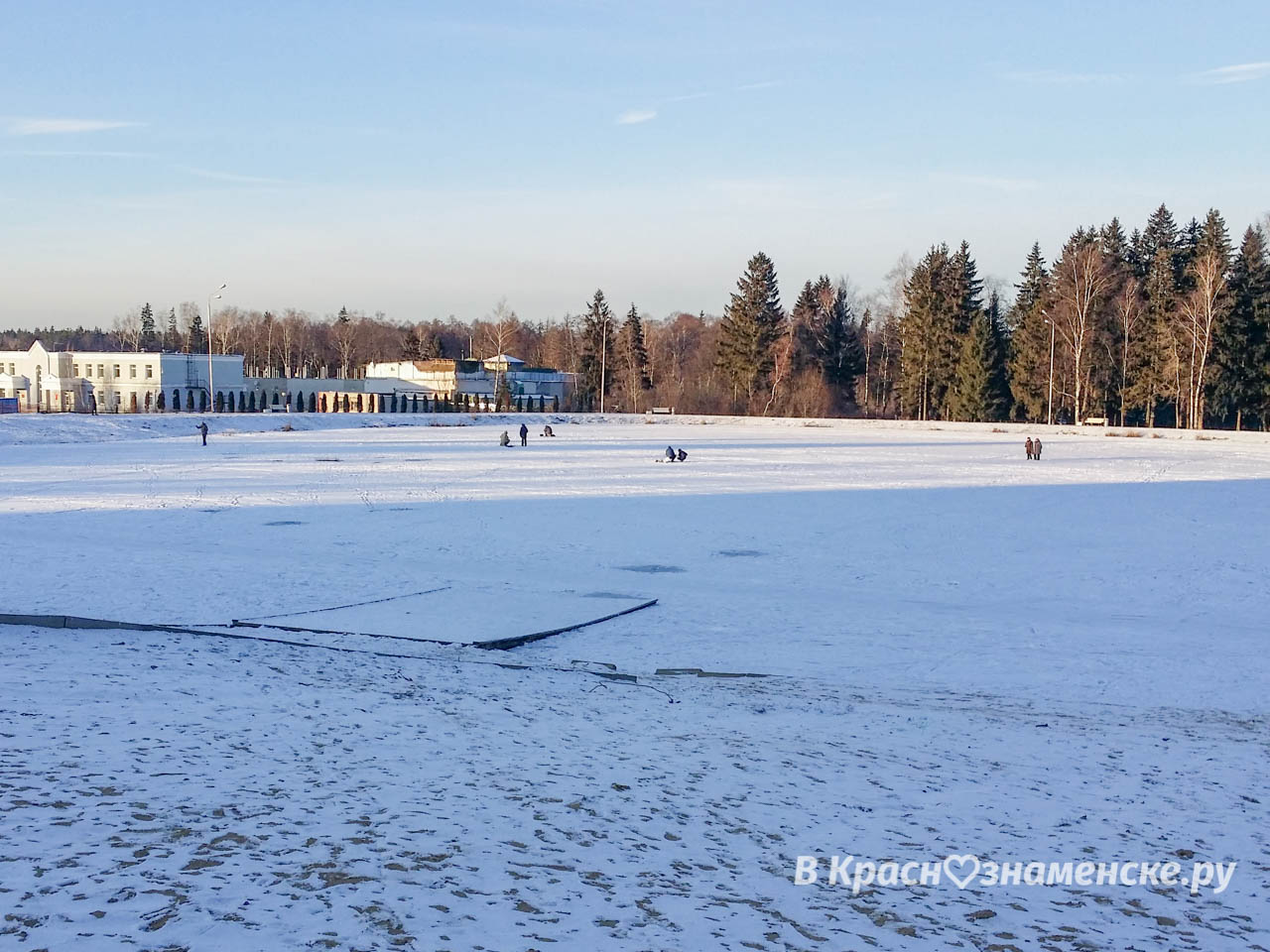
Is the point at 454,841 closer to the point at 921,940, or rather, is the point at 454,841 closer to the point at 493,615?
the point at 921,940

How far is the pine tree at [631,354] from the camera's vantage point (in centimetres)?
10806

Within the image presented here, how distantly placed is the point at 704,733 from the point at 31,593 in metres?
9.46

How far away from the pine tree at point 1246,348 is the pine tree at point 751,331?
109ft

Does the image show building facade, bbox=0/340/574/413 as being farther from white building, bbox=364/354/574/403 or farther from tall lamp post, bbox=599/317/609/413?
tall lamp post, bbox=599/317/609/413

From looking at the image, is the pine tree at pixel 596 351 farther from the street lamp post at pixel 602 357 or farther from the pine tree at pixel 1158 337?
the pine tree at pixel 1158 337

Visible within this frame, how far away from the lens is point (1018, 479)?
107ft

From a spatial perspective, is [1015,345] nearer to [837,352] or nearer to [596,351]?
[837,352]

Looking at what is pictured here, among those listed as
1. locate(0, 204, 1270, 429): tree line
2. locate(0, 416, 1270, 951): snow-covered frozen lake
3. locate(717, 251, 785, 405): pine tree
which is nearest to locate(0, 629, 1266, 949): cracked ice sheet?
locate(0, 416, 1270, 951): snow-covered frozen lake

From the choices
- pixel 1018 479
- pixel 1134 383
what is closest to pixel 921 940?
pixel 1018 479

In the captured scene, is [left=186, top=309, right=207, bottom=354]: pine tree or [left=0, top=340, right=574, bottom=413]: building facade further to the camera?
[left=186, top=309, right=207, bottom=354]: pine tree

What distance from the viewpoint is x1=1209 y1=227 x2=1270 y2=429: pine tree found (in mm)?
69500

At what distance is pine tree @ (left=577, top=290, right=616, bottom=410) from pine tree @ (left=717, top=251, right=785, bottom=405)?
14.2 m

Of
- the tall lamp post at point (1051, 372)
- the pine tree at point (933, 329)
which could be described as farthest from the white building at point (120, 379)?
the tall lamp post at point (1051, 372)

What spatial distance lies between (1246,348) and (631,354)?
54141mm
